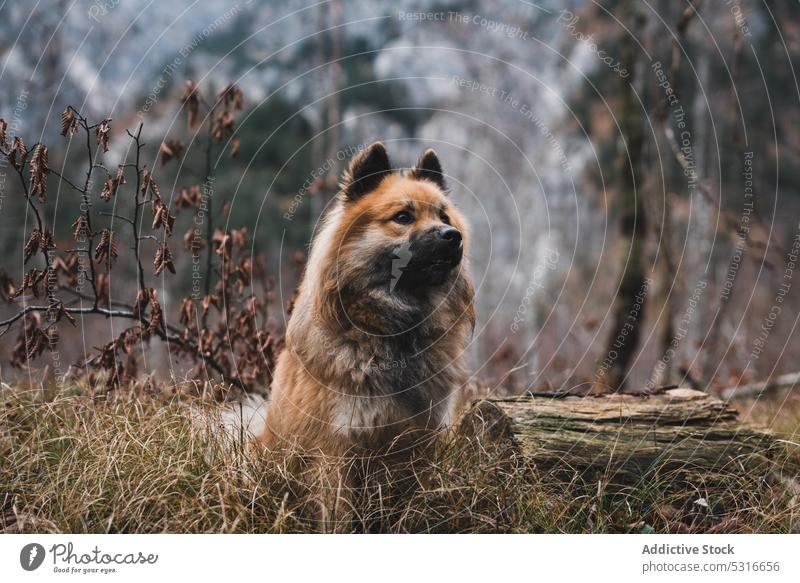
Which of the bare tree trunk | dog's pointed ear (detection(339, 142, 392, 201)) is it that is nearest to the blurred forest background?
the bare tree trunk

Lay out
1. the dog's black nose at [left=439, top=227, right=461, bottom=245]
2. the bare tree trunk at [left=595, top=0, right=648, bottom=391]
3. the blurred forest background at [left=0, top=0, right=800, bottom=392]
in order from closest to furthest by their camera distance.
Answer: the dog's black nose at [left=439, top=227, right=461, bottom=245]
the blurred forest background at [left=0, top=0, right=800, bottom=392]
the bare tree trunk at [left=595, top=0, right=648, bottom=391]

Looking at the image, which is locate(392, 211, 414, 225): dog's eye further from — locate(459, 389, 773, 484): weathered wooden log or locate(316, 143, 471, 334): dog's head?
locate(459, 389, 773, 484): weathered wooden log

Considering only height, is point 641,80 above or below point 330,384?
above

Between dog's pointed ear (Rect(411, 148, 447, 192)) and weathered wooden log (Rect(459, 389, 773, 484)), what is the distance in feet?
4.04

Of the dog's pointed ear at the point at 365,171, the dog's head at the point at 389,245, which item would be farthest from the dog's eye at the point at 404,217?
the dog's pointed ear at the point at 365,171

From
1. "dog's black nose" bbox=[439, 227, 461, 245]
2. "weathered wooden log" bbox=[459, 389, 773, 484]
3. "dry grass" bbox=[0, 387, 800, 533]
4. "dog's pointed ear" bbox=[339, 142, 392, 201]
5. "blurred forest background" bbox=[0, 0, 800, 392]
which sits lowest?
"dry grass" bbox=[0, 387, 800, 533]

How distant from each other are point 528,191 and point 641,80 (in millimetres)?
3035

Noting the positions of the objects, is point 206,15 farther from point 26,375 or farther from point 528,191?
point 528,191

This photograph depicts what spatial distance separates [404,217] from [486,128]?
6.21 m

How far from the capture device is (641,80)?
6520mm

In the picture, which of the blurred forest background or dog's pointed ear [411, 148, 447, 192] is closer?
dog's pointed ear [411, 148, 447, 192]

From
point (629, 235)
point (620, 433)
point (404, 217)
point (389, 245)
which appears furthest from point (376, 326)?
point (629, 235)

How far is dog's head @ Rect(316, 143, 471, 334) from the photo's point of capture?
3.22m
